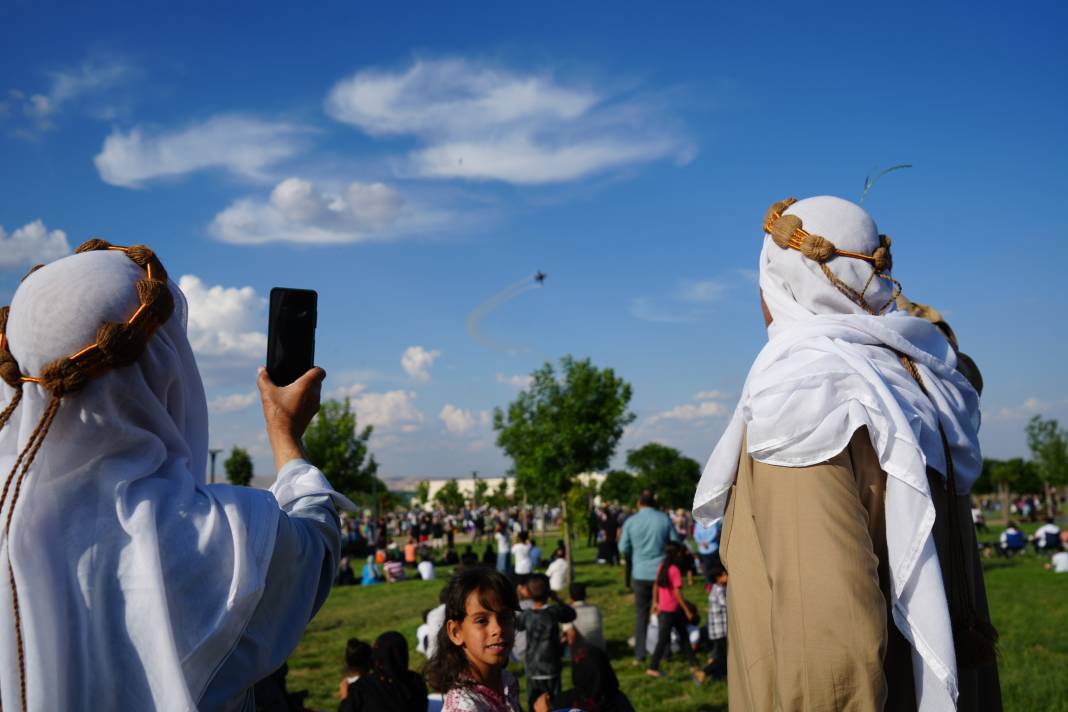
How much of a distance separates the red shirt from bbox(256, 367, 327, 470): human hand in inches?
344

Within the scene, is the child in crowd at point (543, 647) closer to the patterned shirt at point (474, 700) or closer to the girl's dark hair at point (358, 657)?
the girl's dark hair at point (358, 657)

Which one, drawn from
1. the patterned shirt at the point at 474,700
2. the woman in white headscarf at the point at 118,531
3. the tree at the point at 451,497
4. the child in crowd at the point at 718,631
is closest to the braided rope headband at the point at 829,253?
the woman in white headscarf at the point at 118,531

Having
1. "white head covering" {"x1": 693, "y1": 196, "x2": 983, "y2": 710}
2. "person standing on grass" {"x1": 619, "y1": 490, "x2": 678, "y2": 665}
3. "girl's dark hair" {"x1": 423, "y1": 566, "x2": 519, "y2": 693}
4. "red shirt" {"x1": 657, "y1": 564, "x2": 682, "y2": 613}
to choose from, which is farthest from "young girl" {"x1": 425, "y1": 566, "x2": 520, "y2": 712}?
"person standing on grass" {"x1": 619, "y1": 490, "x2": 678, "y2": 665}

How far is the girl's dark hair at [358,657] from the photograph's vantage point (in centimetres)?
634

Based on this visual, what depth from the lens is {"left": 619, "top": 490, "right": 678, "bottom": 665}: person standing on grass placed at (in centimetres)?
1090

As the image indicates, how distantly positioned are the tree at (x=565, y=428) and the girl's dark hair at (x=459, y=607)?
2038cm

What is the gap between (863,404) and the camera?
2010 mm

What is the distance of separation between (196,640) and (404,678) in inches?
155

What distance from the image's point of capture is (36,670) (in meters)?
1.52

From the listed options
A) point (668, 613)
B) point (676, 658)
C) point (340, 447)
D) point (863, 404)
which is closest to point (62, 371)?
point (863, 404)

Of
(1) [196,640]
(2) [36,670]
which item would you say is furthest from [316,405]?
(2) [36,670]

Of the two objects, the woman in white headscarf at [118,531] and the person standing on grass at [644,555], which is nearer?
the woman in white headscarf at [118,531]

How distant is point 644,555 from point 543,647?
3.88m

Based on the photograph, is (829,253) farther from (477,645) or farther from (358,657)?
(358,657)
